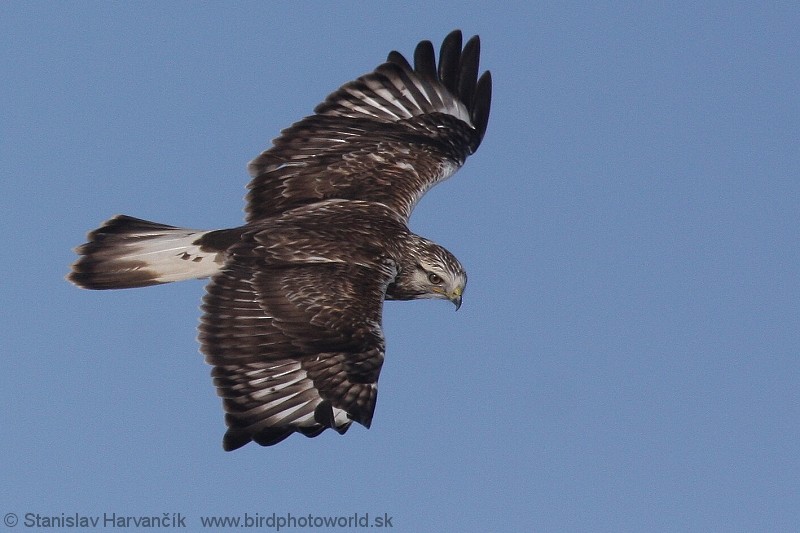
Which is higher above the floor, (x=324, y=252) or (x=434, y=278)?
(x=324, y=252)

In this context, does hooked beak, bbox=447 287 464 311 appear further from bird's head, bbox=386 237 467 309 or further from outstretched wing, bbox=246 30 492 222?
outstretched wing, bbox=246 30 492 222

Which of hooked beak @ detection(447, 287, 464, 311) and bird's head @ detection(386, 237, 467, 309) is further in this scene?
hooked beak @ detection(447, 287, 464, 311)

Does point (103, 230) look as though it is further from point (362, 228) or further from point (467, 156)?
point (467, 156)

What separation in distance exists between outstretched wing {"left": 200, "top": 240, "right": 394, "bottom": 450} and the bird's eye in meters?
0.93

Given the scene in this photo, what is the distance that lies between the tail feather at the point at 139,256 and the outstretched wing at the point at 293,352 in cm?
65

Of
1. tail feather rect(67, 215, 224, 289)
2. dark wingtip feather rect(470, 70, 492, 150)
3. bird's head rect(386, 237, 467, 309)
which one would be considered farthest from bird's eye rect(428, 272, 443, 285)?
dark wingtip feather rect(470, 70, 492, 150)

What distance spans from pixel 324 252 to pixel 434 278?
1.16 meters

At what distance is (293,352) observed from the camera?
11.4 meters

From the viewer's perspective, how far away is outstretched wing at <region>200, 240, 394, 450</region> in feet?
36.4

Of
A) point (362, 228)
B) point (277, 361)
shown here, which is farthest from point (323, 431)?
point (362, 228)

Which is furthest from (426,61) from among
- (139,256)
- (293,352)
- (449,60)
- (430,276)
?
(293,352)

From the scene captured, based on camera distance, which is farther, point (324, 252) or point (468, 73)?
point (468, 73)

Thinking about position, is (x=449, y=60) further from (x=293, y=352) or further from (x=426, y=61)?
(x=293, y=352)

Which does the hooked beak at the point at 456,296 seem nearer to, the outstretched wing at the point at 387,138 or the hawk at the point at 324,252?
the hawk at the point at 324,252
